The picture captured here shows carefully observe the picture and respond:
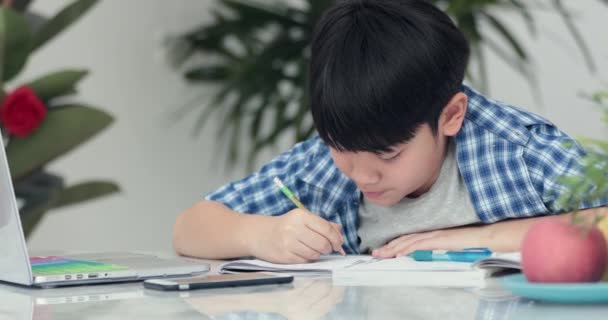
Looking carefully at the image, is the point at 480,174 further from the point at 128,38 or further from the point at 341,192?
the point at 128,38

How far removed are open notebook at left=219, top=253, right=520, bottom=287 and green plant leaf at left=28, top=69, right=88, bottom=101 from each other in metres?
1.23

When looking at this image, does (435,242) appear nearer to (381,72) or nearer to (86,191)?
(381,72)

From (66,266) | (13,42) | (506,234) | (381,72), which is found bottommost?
(506,234)

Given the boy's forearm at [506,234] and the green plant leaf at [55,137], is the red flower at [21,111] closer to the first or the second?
the green plant leaf at [55,137]

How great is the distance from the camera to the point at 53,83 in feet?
7.16

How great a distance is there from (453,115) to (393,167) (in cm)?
12

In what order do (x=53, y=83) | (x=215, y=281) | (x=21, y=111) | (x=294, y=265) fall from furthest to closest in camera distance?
(x=53, y=83), (x=21, y=111), (x=294, y=265), (x=215, y=281)

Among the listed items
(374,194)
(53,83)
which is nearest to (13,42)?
(53,83)

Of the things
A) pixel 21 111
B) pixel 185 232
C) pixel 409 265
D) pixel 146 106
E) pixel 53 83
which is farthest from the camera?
A: pixel 146 106

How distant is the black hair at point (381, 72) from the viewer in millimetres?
1111

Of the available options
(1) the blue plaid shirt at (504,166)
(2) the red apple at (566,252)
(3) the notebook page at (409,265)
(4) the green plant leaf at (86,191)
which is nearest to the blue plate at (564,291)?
(2) the red apple at (566,252)

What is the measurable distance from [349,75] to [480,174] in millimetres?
233

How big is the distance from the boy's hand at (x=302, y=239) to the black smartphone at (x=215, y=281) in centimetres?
19

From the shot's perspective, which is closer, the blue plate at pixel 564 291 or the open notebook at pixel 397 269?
the blue plate at pixel 564 291
